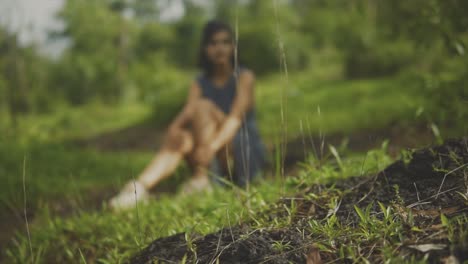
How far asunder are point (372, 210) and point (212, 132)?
7.39ft

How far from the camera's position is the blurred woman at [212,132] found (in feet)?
10.2

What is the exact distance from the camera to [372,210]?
1173mm

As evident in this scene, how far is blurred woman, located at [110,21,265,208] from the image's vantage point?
10.2 feet

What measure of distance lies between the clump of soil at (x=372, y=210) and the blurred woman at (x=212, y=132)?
141cm

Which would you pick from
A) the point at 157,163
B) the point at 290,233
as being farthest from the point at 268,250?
the point at 157,163

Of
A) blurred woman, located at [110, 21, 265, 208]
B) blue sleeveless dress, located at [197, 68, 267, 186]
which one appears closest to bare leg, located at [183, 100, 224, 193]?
blurred woman, located at [110, 21, 265, 208]

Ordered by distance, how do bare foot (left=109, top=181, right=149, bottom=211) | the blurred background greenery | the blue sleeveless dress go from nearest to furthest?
the blurred background greenery < bare foot (left=109, top=181, right=149, bottom=211) < the blue sleeveless dress

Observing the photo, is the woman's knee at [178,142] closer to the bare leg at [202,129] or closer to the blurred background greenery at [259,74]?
the bare leg at [202,129]

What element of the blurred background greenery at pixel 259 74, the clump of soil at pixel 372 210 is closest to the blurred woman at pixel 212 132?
the blurred background greenery at pixel 259 74

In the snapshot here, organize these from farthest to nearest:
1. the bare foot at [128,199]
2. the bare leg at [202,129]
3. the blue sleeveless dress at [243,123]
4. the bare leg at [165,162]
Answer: the blue sleeveless dress at [243,123], the bare leg at [202,129], the bare leg at [165,162], the bare foot at [128,199]

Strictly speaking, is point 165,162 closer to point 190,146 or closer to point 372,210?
point 190,146

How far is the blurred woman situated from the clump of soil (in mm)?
1415

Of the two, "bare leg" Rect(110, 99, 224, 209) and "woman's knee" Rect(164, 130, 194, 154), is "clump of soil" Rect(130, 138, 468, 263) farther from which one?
"woman's knee" Rect(164, 130, 194, 154)

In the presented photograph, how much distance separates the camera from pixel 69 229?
2137 mm
